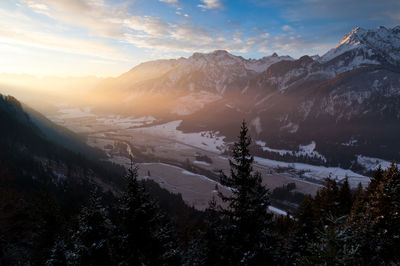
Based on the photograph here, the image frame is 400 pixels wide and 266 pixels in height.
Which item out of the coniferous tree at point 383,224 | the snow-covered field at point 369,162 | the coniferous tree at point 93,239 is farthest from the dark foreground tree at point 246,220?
the snow-covered field at point 369,162

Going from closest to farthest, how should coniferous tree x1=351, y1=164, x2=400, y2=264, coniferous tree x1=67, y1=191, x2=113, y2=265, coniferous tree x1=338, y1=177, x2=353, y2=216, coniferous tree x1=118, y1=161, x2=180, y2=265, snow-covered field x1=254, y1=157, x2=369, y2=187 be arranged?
coniferous tree x1=118, y1=161, x2=180, y2=265 < coniferous tree x1=67, y1=191, x2=113, y2=265 < coniferous tree x1=351, y1=164, x2=400, y2=264 < coniferous tree x1=338, y1=177, x2=353, y2=216 < snow-covered field x1=254, y1=157, x2=369, y2=187

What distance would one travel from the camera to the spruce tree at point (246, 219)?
1172 centimetres

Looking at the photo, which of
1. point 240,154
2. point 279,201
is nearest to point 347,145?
point 279,201

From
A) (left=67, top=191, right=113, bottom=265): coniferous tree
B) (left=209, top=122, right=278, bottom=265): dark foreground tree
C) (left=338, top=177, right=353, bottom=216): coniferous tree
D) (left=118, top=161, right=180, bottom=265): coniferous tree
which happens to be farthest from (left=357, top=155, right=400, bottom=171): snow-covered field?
(left=67, top=191, right=113, bottom=265): coniferous tree

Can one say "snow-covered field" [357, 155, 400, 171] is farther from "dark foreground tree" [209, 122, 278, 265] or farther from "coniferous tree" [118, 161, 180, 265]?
"coniferous tree" [118, 161, 180, 265]

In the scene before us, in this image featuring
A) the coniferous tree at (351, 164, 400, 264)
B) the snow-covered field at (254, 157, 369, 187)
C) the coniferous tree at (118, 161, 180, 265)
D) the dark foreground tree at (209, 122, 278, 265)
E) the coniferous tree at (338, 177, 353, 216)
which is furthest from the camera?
the snow-covered field at (254, 157, 369, 187)

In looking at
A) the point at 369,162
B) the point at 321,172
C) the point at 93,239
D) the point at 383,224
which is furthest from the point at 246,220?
the point at 369,162

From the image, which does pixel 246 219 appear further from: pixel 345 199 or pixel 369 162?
pixel 369 162

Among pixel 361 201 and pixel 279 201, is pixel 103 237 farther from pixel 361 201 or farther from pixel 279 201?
pixel 279 201

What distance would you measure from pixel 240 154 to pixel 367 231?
42.0 ft

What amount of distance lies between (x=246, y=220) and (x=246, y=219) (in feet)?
0.19

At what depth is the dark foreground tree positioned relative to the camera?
11.7 meters

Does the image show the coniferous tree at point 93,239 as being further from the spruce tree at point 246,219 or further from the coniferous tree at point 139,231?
the spruce tree at point 246,219

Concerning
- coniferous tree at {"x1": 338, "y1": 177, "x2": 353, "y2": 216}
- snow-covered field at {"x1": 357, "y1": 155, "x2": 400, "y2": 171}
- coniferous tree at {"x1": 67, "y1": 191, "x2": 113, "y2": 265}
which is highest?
coniferous tree at {"x1": 67, "y1": 191, "x2": 113, "y2": 265}
